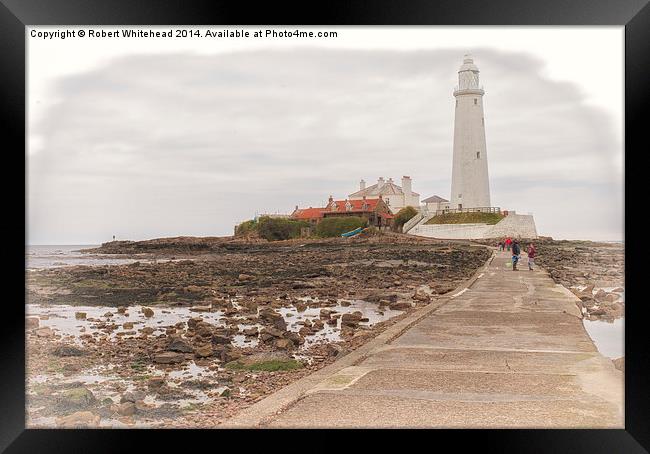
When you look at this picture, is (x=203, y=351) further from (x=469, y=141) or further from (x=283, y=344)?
(x=469, y=141)

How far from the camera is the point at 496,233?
35.5 feet

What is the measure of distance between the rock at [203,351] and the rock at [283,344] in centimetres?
73

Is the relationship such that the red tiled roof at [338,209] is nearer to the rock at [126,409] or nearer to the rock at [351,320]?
the rock at [351,320]

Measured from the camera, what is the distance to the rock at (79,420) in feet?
12.9

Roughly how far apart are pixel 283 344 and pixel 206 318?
250 centimetres

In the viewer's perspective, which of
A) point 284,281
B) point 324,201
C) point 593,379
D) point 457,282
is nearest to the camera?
point 593,379

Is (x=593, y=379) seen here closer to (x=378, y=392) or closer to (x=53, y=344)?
(x=378, y=392)

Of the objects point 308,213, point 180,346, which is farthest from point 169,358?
point 308,213

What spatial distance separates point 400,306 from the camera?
28.3ft

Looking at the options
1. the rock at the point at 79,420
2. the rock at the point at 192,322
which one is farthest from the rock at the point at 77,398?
the rock at the point at 192,322

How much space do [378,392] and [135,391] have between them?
7.63ft

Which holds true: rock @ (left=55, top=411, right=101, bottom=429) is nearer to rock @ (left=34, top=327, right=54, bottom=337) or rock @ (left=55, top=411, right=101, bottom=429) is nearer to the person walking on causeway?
rock @ (left=34, top=327, right=54, bottom=337)
